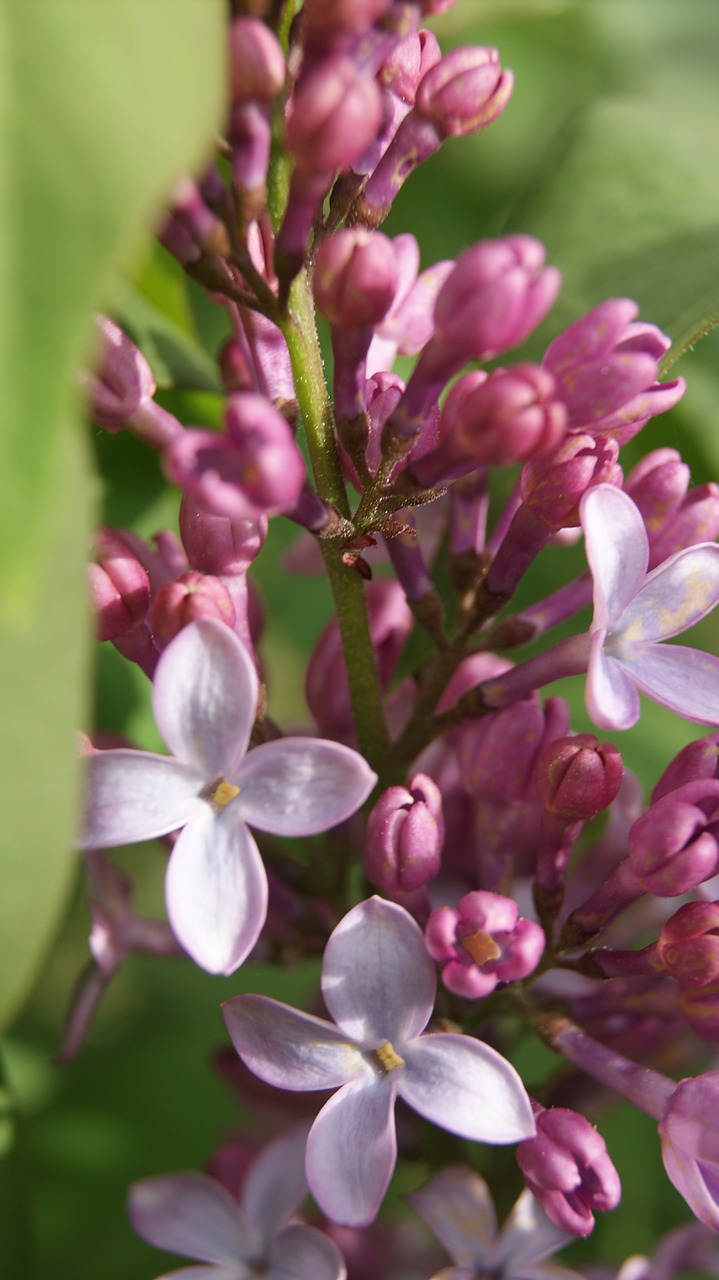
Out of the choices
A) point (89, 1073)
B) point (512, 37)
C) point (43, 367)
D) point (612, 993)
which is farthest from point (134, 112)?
point (512, 37)

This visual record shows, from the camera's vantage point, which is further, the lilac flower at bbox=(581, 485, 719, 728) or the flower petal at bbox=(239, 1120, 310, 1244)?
the flower petal at bbox=(239, 1120, 310, 1244)

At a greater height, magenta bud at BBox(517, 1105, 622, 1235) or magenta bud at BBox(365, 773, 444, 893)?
magenta bud at BBox(365, 773, 444, 893)

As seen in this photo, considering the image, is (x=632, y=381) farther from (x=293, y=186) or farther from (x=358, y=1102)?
(x=358, y=1102)

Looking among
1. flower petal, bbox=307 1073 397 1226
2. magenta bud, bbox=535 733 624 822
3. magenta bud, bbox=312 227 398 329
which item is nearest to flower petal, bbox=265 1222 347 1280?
flower petal, bbox=307 1073 397 1226

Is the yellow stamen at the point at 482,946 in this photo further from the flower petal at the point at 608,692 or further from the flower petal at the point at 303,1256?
the flower petal at the point at 303,1256

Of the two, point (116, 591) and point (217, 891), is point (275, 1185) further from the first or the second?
point (116, 591)

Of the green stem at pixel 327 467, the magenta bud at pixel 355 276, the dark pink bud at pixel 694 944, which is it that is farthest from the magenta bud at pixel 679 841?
the magenta bud at pixel 355 276

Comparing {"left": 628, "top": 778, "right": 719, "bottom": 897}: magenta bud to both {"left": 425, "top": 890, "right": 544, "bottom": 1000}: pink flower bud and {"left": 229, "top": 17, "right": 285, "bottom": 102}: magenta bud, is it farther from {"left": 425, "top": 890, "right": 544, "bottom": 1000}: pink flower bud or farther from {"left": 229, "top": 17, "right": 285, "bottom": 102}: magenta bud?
{"left": 229, "top": 17, "right": 285, "bottom": 102}: magenta bud
